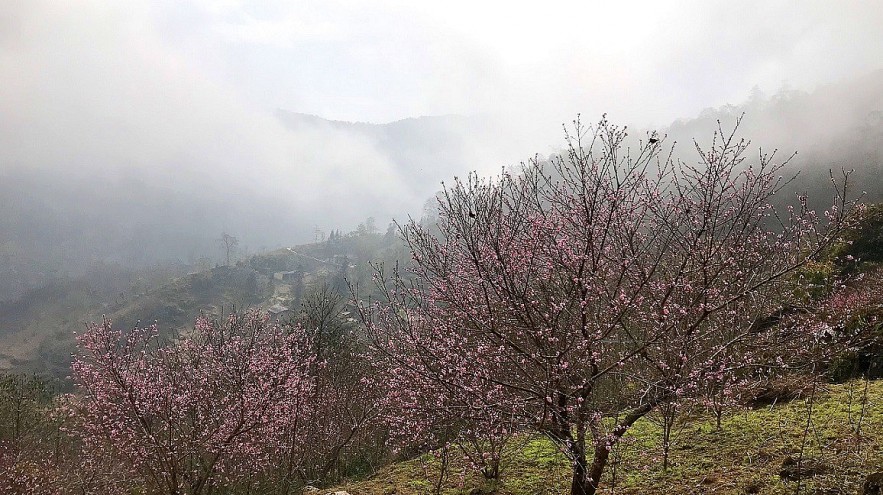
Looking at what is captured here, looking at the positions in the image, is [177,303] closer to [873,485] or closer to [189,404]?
[189,404]

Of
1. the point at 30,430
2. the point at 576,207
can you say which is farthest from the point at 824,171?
the point at 30,430

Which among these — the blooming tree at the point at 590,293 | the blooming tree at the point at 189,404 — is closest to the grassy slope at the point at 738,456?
the blooming tree at the point at 590,293

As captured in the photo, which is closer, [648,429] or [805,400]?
[805,400]

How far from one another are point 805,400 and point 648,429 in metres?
2.84

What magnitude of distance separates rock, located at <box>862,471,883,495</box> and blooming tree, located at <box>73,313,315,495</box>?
10113 millimetres

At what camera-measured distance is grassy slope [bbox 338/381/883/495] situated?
5.61 meters

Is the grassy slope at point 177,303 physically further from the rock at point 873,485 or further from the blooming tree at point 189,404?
the rock at point 873,485

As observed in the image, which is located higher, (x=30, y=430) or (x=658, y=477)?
(x=658, y=477)

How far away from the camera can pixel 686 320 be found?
5680 mm

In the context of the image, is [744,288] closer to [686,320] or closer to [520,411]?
[686,320]

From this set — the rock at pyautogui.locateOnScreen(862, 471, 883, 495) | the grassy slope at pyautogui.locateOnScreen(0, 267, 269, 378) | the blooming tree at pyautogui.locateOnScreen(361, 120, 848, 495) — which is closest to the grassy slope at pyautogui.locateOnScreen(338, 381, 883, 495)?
the rock at pyautogui.locateOnScreen(862, 471, 883, 495)

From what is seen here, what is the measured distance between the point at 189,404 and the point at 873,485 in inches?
514

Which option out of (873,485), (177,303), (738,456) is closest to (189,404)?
(738,456)

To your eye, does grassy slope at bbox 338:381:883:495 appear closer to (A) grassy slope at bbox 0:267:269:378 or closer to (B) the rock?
(B) the rock
